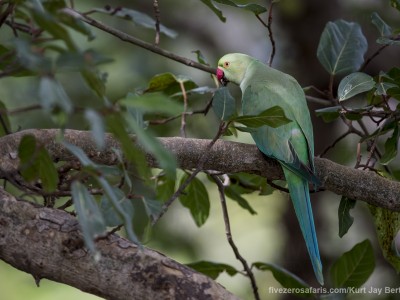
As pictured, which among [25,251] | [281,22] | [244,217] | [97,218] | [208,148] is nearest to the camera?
[97,218]

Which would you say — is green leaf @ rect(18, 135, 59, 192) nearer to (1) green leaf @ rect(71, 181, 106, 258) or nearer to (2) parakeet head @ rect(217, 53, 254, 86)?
(1) green leaf @ rect(71, 181, 106, 258)

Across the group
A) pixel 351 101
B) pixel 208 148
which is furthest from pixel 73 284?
pixel 351 101

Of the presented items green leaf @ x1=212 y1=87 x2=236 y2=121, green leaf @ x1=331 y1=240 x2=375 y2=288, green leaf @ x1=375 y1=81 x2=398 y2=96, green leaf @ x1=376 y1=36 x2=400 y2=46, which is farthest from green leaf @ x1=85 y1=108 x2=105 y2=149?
green leaf @ x1=331 y1=240 x2=375 y2=288

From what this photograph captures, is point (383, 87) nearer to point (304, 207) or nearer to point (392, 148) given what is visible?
point (392, 148)

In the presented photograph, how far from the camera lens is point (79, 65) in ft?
3.59

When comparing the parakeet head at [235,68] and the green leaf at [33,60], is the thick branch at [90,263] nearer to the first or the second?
the green leaf at [33,60]

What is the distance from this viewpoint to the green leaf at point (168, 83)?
7.99 ft

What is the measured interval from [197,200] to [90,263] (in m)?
0.91

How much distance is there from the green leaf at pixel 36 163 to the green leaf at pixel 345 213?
3.07 ft

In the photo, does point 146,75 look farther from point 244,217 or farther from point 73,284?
point 73,284

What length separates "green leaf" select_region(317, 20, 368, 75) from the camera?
2541mm

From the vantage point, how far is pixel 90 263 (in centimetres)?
166

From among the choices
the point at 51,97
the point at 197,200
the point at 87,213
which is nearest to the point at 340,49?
the point at 197,200

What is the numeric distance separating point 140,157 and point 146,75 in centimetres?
338
